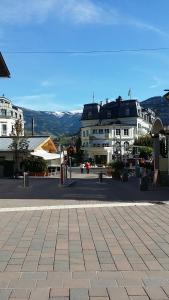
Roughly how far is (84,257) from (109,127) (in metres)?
104

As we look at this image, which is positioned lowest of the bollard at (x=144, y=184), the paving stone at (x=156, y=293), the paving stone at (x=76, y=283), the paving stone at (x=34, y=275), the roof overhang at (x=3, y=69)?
the paving stone at (x=156, y=293)

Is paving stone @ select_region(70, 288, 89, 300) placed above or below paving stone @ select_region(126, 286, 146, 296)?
above

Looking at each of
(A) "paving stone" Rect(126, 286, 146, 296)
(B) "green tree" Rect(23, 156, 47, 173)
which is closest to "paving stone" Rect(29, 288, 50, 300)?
(A) "paving stone" Rect(126, 286, 146, 296)

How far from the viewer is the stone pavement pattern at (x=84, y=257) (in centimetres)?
615

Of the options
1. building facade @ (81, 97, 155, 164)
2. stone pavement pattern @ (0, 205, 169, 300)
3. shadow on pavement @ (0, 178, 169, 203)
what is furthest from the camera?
building facade @ (81, 97, 155, 164)

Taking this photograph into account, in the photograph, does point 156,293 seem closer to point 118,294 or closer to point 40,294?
point 118,294

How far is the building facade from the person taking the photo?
363 feet

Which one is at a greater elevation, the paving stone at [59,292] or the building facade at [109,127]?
the building facade at [109,127]

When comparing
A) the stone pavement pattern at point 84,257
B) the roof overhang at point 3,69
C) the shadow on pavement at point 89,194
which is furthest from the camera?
the roof overhang at point 3,69

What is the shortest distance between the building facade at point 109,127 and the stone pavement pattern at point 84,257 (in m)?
92.6

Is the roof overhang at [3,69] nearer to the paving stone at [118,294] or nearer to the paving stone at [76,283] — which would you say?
the paving stone at [76,283]

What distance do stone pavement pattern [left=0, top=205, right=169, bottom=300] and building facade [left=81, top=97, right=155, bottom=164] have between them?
92.6 meters

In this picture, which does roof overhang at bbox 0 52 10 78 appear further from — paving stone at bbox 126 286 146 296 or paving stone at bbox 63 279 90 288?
paving stone at bbox 126 286 146 296

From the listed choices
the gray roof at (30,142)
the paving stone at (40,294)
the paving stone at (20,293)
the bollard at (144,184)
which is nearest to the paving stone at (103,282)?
the paving stone at (40,294)
